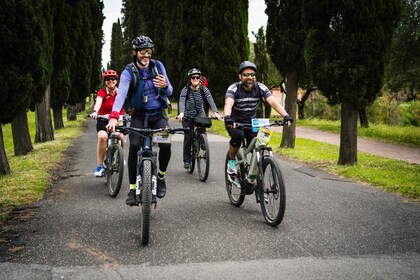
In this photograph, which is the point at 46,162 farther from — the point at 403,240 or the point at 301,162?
the point at 403,240

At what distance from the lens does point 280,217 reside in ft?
16.5

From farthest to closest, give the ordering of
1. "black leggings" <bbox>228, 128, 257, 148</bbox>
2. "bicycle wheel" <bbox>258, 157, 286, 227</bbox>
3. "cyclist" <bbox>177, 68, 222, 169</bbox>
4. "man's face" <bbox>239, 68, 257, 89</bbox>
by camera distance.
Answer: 1. "cyclist" <bbox>177, 68, 222, 169</bbox>
2. "black leggings" <bbox>228, 128, 257, 148</bbox>
3. "man's face" <bbox>239, 68, 257, 89</bbox>
4. "bicycle wheel" <bbox>258, 157, 286, 227</bbox>

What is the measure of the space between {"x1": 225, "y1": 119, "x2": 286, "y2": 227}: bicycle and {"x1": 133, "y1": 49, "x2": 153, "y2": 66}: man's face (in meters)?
1.44

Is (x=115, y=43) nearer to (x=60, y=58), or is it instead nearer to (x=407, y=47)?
(x=60, y=58)

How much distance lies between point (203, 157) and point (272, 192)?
349 centimetres

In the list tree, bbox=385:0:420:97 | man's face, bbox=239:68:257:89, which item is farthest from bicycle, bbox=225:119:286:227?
tree, bbox=385:0:420:97

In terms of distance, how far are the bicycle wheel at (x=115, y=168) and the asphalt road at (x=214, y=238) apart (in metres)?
0.18

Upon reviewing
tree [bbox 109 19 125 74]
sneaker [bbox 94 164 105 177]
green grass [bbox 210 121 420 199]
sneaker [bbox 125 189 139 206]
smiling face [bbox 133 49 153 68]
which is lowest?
green grass [bbox 210 121 420 199]

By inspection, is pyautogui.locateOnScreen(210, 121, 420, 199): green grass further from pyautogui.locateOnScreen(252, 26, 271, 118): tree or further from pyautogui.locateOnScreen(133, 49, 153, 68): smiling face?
pyautogui.locateOnScreen(252, 26, 271, 118): tree

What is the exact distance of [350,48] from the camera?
33.5ft

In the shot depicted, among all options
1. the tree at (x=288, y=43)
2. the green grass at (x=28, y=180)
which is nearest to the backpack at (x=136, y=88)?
the green grass at (x=28, y=180)

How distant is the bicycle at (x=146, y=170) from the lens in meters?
4.51

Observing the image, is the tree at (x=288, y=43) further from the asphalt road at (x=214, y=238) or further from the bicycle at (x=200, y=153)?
the asphalt road at (x=214, y=238)

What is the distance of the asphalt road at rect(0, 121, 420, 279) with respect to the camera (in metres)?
3.84
